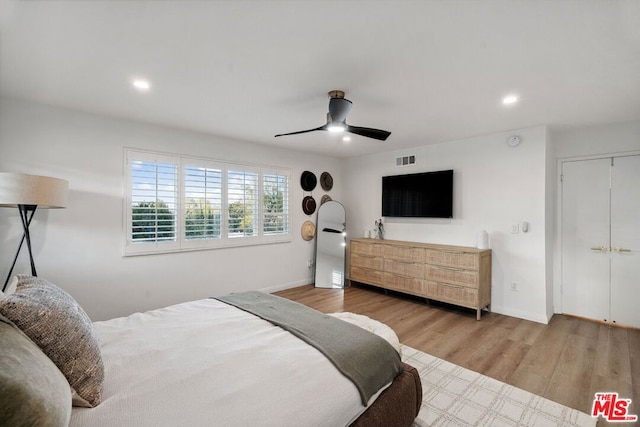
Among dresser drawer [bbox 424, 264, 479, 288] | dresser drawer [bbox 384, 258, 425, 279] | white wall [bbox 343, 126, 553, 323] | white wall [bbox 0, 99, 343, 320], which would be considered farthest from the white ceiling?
dresser drawer [bbox 384, 258, 425, 279]

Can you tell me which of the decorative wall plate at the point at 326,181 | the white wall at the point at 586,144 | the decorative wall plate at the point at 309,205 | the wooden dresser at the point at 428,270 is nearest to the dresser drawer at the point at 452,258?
the wooden dresser at the point at 428,270

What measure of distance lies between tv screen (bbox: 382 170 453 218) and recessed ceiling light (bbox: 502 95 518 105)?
161 centimetres

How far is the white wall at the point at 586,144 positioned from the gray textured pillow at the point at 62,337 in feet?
16.2

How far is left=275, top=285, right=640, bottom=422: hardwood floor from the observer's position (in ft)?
7.67

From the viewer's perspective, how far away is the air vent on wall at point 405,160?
4884 millimetres

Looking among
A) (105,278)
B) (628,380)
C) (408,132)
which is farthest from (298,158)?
(628,380)

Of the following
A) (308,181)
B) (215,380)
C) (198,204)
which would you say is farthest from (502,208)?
(198,204)

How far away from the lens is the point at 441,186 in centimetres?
449

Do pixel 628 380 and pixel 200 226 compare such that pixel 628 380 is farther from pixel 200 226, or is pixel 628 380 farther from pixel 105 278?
pixel 105 278

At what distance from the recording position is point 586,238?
12.2 feet

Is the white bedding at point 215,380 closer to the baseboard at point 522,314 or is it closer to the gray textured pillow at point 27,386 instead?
the gray textured pillow at point 27,386

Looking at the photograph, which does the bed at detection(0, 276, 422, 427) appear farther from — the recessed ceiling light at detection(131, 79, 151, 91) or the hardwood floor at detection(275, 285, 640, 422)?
the recessed ceiling light at detection(131, 79, 151, 91)

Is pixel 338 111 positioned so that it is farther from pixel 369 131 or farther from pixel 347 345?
pixel 347 345

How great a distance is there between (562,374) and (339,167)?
452 cm
